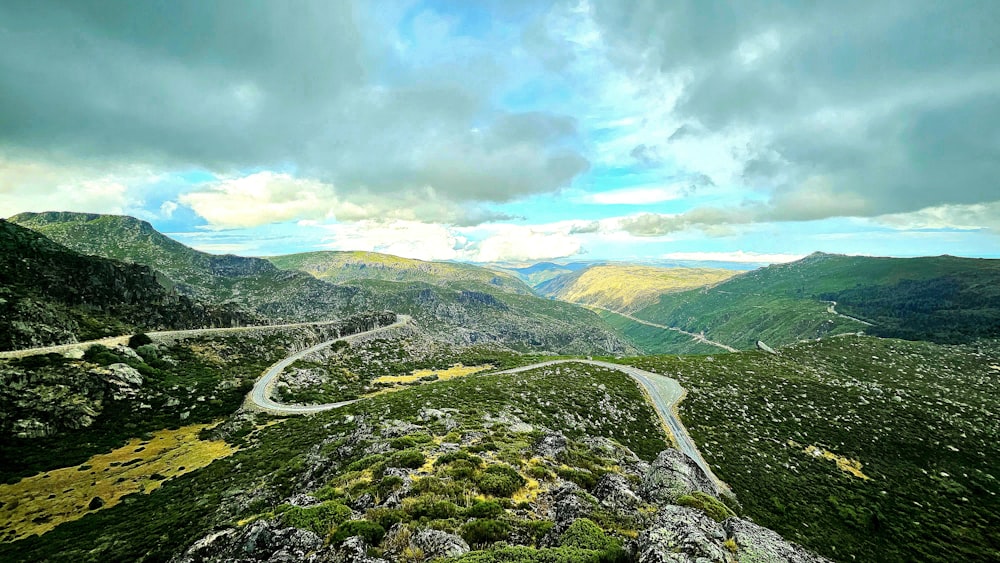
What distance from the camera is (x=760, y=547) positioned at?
13344mm

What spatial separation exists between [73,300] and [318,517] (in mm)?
129473

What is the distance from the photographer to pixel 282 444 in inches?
1645

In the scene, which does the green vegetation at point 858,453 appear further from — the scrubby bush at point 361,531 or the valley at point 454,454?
the scrubby bush at point 361,531

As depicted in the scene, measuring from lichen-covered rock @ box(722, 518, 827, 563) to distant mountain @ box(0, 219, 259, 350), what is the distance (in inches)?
4211

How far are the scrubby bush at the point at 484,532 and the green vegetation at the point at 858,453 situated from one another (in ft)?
132

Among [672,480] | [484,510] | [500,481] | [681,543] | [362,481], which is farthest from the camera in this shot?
[672,480]

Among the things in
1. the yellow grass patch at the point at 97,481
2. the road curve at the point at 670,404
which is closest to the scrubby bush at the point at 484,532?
the road curve at the point at 670,404

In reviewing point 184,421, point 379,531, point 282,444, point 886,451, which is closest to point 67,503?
point 282,444

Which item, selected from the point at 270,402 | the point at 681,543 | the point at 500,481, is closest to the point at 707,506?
the point at 681,543

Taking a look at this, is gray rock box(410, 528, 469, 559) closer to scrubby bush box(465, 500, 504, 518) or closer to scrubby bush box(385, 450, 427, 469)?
scrubby bush box(465, 500, 504, 518)

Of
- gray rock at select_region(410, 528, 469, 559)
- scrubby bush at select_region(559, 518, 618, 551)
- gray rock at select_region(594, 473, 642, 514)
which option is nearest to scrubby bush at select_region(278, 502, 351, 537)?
gray rock at select_region(410, 528, 469, 559)

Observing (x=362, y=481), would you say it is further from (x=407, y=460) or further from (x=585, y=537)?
(x=585, y=537)

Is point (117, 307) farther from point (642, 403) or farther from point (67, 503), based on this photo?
point (642, 403)

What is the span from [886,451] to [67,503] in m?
108
